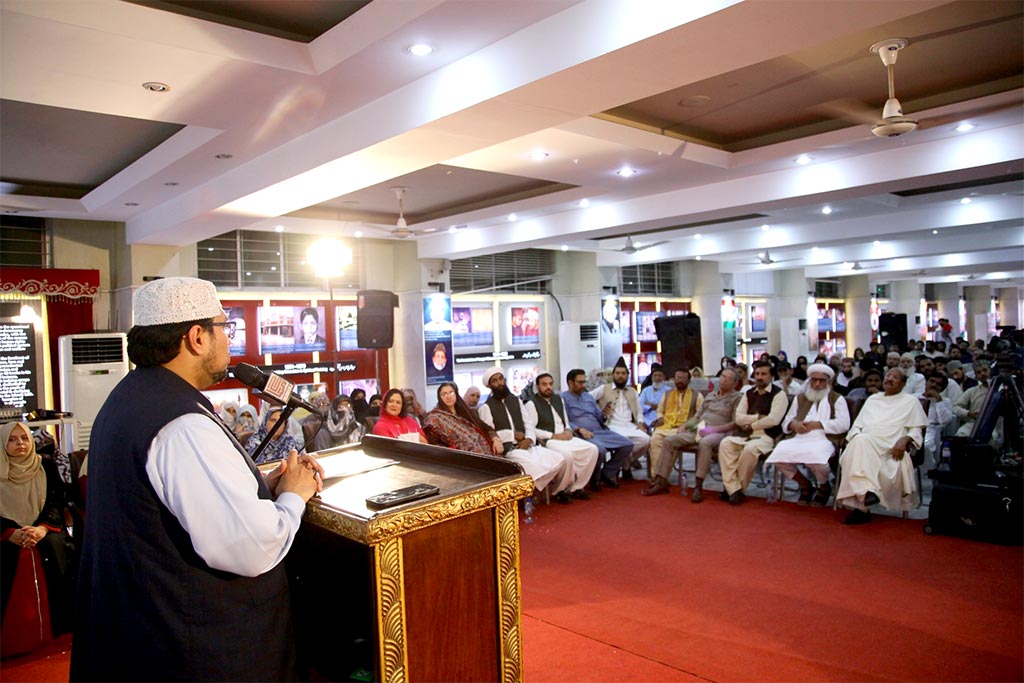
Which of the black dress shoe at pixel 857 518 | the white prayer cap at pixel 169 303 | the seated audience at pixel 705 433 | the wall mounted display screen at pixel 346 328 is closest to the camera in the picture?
the white prayer cap at pixel 169 303

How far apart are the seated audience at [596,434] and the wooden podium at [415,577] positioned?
499cm

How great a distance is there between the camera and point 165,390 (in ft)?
4.74

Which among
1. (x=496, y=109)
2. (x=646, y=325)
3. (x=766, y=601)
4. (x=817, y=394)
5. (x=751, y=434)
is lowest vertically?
(x=766, y=601)

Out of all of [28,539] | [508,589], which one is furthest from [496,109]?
[28,539]

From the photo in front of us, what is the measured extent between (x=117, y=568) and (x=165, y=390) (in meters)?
0.36

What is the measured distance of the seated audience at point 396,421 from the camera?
548cm

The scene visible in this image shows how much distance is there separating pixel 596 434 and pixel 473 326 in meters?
4.66

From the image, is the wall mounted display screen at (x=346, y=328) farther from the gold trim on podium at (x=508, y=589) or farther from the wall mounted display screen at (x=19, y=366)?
the gold trim on podium at (x=508, y=589)

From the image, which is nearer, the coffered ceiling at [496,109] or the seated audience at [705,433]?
the coffered ceiling at [496,109]

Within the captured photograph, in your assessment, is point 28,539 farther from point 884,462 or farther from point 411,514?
point 884,462

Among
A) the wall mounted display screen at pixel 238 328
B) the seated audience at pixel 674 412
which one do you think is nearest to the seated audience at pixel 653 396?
the seated audience at pixel 674 412

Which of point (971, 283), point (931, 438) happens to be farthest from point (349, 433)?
point (971, 283)

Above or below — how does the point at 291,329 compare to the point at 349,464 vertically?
above

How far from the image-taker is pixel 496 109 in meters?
3.55
